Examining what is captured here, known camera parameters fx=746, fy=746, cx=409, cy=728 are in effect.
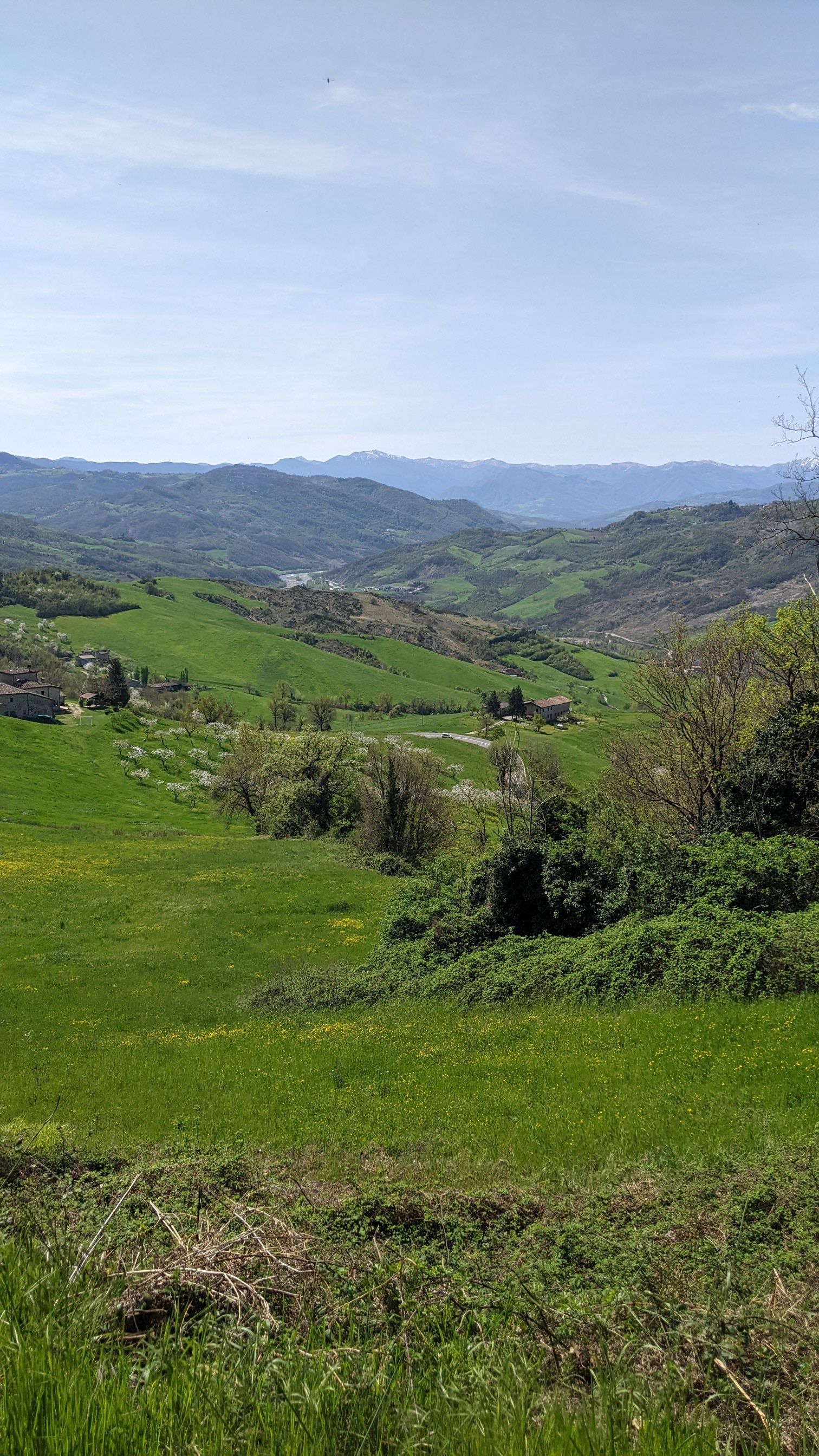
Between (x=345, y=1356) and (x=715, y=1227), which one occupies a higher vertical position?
(x=345, y=1356)

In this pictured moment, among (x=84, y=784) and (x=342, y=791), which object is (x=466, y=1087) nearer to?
(x=342, y=791)

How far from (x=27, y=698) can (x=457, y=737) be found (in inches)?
3519

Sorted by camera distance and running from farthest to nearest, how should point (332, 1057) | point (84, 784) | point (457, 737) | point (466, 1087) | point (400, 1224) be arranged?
1. point (457, 737)
2. point (84, 784)
3. point (332, 1057)
4. point (466, 1087)
5. point (400, 1224)

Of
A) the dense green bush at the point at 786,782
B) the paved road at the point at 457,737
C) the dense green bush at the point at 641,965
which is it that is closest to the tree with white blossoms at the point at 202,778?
the paved road at the point at 457,737

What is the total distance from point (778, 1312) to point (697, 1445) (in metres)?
3.52

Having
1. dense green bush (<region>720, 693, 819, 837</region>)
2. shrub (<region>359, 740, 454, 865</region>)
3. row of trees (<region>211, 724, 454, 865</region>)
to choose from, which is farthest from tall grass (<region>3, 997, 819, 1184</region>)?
shrub (<region>359, 740, 454, 865</region>)

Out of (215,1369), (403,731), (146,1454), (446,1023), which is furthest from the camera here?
(403,731)

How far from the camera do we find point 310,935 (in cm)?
3569

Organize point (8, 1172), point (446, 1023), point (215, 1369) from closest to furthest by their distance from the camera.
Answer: point (215, 1369) → point (8, 1172) → point (446, 1023)

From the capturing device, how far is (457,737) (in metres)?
166

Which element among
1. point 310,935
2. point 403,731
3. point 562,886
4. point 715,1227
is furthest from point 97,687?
point 715,1227

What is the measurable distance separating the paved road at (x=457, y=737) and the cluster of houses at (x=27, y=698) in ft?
245

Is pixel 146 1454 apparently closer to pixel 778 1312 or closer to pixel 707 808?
pixel 778 1312

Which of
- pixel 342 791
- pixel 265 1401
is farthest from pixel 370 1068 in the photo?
pixel 342 791
